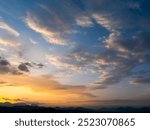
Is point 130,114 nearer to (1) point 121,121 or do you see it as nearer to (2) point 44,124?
(1) point 121,121

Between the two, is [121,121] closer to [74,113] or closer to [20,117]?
[74,113]

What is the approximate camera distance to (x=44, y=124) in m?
12.9

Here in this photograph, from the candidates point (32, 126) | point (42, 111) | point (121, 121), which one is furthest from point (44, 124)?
point (121, 121)

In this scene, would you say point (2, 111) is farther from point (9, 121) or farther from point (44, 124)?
A: point (44, 124)

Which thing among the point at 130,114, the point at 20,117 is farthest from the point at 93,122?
the point at 20,117

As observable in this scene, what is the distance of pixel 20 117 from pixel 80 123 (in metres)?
1.79

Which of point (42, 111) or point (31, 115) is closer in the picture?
point (31, 115)

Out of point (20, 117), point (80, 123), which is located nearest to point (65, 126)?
point (80, 123)

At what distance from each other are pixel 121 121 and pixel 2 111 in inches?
141

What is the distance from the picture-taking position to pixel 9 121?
1316 cm

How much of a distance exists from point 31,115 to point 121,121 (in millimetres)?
2590

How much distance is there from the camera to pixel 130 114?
13438 mm

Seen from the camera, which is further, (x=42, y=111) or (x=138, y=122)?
(x=42, y=111)

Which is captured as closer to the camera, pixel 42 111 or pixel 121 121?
pixel 121 121
